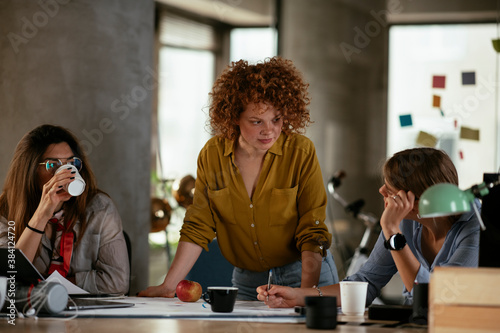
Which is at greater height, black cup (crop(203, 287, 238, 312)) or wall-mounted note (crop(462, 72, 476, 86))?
wall-mounted note (crop(462, 72, 476, 86))

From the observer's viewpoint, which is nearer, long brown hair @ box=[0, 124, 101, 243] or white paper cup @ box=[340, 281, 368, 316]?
white paper cup @ box=[340, 281, 368, 316]

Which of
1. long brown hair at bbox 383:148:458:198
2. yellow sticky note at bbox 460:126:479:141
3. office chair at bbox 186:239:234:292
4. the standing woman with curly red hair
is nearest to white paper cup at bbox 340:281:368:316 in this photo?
long brown hair at bbox 383:148:458:198

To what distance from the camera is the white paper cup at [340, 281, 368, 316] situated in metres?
1.79

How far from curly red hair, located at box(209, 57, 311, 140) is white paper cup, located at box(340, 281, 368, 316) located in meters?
0.83

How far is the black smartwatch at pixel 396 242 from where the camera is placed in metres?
1.99

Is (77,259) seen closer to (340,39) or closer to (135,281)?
(135,281)

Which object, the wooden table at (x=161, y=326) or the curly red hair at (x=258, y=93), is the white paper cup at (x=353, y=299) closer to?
the wooden table at (x=161, y=326)

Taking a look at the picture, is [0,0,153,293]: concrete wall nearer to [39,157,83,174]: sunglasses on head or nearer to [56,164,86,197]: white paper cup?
[39,157,83,174]: sunglasses on head

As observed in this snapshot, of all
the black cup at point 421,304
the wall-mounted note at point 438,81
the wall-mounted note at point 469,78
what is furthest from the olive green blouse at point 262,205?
the wall-mounted note at point 438,81

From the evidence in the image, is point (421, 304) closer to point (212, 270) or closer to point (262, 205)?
point (262, 205)

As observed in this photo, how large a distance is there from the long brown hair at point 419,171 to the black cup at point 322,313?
656mm

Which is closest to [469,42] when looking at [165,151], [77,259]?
[165,151]

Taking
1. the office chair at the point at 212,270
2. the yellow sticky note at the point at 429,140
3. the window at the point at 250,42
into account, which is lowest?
the office chair at the point at 212,270

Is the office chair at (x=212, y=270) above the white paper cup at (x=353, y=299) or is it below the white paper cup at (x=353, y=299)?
below
